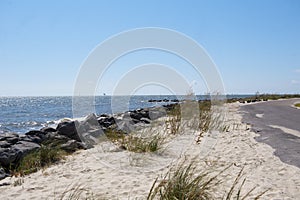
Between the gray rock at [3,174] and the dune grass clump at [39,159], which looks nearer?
the gray rock at [3,174]

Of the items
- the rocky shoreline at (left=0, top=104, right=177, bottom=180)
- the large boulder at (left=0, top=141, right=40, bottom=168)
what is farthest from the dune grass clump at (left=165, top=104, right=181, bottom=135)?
the large boulder at (left=0, top=141, right=40, bottom=168)

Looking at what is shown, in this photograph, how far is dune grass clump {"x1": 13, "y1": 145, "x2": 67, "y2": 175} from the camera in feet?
24.5

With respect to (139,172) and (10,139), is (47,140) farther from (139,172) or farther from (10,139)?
(139,172)

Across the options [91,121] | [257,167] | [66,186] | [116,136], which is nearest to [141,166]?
[66,186]

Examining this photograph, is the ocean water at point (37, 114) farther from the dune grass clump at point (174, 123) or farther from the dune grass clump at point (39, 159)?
the dune grass clump at point (39, 159)

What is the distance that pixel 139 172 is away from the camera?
6.42 m

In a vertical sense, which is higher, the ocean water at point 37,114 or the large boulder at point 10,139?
the large boulder at point 10,139

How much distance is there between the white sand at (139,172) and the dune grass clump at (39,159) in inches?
15.2

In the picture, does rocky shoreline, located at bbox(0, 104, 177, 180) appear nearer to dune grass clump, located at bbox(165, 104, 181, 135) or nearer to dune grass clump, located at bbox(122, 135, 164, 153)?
dune grass clump, located at bbox(165, 104, 181, 135)

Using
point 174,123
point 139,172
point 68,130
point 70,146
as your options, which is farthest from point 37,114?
point 139,172

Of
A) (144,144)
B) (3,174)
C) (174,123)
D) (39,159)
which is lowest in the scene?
(3,174)

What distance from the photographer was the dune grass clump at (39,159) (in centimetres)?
747

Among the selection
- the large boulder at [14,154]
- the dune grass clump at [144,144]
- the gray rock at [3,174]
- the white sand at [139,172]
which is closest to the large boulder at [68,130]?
the white sand at [139,172]

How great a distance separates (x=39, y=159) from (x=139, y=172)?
121 inches
